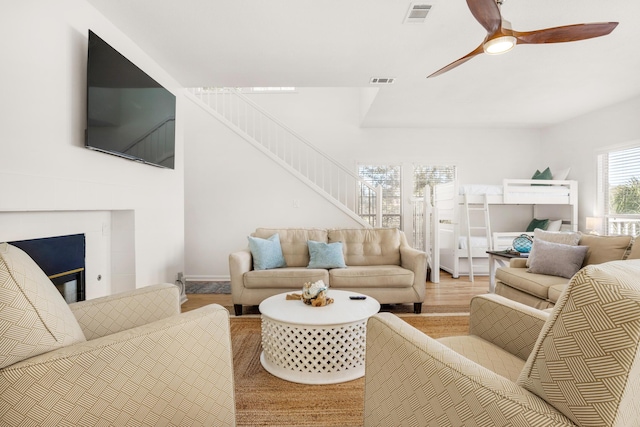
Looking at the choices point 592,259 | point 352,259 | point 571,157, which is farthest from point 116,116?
point 571,157

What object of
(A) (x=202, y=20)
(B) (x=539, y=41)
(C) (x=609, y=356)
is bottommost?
(C) (x=609, y=356)

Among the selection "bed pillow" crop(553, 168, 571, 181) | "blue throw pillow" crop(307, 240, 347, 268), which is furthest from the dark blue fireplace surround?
"bed pillow" crop(553, 168, 571, 181)

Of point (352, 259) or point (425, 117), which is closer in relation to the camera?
point (352, 259)

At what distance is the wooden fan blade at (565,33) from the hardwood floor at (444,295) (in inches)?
107

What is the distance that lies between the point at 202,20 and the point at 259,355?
2.64 meters

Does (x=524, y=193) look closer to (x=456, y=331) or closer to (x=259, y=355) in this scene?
(x=456, y=331)

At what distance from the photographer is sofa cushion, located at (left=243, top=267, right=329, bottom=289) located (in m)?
3.39

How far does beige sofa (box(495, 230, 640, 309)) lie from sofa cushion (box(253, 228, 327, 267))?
206cm

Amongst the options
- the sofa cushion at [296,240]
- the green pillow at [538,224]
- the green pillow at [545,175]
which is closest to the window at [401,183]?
the green pillow at [545,175]

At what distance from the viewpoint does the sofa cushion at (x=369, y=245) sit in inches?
156

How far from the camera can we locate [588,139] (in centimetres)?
507

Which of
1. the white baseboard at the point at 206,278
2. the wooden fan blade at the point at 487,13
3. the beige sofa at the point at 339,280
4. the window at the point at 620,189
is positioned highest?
the wooden fan blade at the point at 487,13

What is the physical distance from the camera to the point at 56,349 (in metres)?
0.97

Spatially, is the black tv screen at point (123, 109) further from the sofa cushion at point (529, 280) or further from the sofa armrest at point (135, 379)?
the sofa cushion at point (529, 280)
